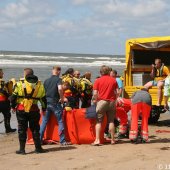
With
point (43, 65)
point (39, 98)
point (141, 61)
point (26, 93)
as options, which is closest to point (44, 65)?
point (43, 65)

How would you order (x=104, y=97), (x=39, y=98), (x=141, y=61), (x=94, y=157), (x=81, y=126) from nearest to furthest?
(x=94, y=157) → (x=39, y=98) → (x=104, y=97) → (x=81, y=126) → (x=141, y=61)

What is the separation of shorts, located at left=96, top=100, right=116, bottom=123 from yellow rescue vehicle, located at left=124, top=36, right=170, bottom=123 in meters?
2.80

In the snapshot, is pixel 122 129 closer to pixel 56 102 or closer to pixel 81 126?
pixel 81 126

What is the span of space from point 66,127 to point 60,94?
798 mm

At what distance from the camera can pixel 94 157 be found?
25.0ft

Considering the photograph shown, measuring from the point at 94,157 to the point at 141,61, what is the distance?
5.52m

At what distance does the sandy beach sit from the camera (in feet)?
22.8

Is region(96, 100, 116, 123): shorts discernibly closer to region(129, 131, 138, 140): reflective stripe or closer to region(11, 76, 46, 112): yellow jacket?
region(129, 131, 138, 140): reflective stripe

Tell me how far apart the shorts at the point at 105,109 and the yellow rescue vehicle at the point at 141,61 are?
2.80 meters

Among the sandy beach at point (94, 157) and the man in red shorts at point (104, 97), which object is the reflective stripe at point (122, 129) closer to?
the sandy beach at point (94, 157)

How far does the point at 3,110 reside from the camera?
11.0 m

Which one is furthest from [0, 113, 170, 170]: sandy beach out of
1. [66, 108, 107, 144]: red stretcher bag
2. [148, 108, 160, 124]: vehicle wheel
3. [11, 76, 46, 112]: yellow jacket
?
[148, 108, 160, 124]: vehicle wheel

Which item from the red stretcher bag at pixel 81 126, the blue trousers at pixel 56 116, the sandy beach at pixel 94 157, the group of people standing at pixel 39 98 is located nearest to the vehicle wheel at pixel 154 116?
the group of people standing at pixel 39 98

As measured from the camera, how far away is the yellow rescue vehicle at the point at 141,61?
1161cm
